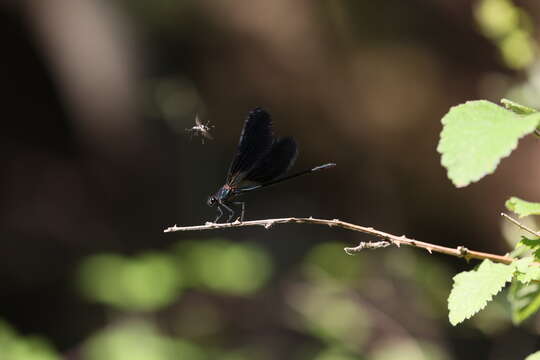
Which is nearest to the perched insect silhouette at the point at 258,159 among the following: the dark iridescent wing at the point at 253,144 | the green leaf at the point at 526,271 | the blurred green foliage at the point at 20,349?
the dark iridescent wing at the point at 253,144

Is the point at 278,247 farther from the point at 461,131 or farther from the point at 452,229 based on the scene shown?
the point at 461,131

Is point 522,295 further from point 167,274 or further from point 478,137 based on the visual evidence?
point 167,274

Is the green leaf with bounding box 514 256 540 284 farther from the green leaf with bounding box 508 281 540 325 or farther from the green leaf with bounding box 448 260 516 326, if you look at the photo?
the green leaf with bounding box 508 281 540 325

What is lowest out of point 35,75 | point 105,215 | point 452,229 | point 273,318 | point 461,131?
point 273,318

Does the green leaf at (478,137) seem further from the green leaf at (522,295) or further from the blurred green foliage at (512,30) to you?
the blurred green foliage at (512,30)

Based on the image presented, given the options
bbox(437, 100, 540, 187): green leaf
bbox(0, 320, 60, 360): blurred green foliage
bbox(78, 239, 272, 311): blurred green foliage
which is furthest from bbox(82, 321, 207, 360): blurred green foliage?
bbox(437, 100, 540, 187): green leaf

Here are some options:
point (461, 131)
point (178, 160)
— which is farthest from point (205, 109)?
point (461, 131)

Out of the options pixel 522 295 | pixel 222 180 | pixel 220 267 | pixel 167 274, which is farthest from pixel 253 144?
pixel 222 180
